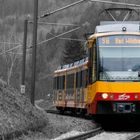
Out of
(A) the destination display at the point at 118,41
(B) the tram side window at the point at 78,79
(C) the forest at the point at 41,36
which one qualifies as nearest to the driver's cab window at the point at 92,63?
(A) the destination display at the point at 118,41

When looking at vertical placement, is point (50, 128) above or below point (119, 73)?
below

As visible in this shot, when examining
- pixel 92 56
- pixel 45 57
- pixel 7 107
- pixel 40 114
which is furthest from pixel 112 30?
pixel 45 57

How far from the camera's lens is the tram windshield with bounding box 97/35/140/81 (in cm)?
2356

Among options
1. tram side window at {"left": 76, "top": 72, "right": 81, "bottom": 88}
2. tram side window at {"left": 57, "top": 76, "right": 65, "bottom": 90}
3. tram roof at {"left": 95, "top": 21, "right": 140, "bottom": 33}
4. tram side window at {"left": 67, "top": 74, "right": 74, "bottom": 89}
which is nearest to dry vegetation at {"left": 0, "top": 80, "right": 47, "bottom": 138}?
tram roof at {"left": 95, "top": 21, "right": 140, "bottom": 33}

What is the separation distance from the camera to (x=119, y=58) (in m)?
23.7

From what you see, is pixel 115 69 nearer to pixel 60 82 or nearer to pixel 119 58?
pixel 119 58

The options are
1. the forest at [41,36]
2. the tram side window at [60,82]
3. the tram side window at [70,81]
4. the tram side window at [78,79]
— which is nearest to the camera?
the tram side window at [78,79]

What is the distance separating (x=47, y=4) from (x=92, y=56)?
571ft

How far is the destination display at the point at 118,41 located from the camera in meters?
24.1

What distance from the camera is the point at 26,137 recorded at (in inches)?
736

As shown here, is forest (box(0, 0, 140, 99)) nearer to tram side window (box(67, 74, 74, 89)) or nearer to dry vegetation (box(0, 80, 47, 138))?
tram side window (box(67, 74, 74, 89))

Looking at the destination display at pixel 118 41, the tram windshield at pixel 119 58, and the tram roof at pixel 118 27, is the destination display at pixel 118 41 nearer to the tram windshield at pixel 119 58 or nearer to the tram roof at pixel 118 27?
the tram windshield at pixel 119 58

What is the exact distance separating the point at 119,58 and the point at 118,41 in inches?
30.7

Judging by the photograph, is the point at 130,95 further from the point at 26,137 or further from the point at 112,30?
the point at 26,137
